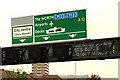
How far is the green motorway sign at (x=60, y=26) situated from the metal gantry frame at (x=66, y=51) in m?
1.32

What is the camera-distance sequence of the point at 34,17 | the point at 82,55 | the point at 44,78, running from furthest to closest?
1. the point at 44,78
2. the point at 82,55
3. the point at 34,17

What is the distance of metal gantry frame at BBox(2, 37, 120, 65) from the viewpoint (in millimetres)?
25234

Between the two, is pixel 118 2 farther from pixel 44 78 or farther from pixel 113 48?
pixel 44 78

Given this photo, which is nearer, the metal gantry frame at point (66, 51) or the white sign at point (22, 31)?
the white sign at point (22, 31)

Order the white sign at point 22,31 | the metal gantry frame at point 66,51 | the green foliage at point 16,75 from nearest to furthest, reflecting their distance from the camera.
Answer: the white sign at point 22,31, the metal gantry frame at point 66,51, the green foliage at point 16,75

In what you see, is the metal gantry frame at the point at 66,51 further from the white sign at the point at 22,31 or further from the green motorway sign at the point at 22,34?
the white sign at the point at 22,31

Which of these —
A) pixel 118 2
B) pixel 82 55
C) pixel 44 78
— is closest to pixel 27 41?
pixel 82 55

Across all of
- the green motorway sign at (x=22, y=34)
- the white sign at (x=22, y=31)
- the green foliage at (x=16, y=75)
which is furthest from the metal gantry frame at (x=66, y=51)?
the green foliage at (x=16, y=75)

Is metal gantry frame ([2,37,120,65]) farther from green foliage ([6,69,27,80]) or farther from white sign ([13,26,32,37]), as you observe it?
green foliage ([6,69,27,80])

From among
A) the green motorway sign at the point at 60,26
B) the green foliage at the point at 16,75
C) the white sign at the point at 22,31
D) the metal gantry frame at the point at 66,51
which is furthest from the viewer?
the green foliage at the point at 16,75

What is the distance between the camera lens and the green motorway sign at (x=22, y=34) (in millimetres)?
24672

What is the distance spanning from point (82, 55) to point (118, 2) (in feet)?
11.6

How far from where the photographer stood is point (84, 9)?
22.9m

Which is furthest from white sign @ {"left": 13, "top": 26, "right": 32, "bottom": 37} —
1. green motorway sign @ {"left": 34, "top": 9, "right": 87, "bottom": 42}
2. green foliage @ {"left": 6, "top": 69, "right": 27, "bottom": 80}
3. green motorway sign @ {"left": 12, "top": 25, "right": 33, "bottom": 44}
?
green foliage @ {"left": 6, "top": 69, "right": 27, "bottom": 80}
